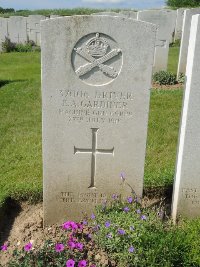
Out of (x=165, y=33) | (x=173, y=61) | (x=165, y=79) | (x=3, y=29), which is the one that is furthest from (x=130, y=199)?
(x=3, y=29)

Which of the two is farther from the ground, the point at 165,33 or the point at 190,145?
the point at 165,33

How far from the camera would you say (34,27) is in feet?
58.3

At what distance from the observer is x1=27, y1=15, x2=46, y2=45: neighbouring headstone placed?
17.5 m

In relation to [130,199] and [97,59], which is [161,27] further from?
[130,199]

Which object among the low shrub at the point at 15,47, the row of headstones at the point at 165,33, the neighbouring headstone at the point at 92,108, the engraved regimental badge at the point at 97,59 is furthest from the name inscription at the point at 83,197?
the low shrub at the point at 15,47

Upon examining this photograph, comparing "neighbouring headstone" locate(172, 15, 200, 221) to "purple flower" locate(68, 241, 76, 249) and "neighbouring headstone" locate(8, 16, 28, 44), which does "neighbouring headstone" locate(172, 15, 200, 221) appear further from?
"neighbouring headstone" locate(8, 16, 28, 44)

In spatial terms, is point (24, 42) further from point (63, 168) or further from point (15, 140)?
point (63, 168)

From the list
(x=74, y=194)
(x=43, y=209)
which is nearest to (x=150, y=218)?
(x=74, y=194)

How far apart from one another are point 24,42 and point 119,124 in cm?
1536

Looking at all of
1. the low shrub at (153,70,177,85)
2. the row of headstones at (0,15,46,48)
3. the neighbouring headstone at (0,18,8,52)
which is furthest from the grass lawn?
the row of headstones at (0,15,46,48)

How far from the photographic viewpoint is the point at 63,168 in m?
3.80

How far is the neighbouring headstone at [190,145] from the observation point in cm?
337

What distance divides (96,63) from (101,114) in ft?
1.68

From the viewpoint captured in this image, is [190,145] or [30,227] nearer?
[190,145]
